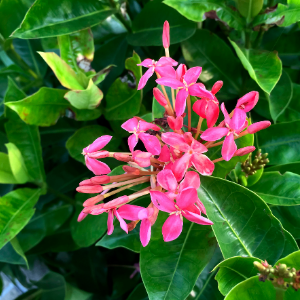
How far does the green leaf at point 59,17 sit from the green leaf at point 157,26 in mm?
84

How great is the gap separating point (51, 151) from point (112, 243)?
52cm

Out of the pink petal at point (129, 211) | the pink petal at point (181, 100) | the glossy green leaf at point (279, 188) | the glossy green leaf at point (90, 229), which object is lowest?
the glossy green leaf at point (90, 229)

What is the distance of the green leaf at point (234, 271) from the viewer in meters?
0.43

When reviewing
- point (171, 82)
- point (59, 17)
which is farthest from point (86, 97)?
point (171, 82)

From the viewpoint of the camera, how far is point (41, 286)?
0.96 meters

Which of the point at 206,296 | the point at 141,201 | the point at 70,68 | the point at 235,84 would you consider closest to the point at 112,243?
the point at 141,201

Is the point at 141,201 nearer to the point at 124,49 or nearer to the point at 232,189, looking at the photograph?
the point at 232,189

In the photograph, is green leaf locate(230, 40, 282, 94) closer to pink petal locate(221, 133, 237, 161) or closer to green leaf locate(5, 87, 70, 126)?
pink petal locate(221, 133, 237, 161)

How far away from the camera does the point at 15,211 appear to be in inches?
28.7

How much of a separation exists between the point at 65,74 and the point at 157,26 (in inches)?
10.9

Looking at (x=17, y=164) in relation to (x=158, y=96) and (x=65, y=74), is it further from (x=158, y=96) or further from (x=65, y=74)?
(x=158, y=96)

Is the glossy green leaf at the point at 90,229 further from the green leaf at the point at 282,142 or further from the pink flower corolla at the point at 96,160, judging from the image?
the green leaf at the point at 282,142

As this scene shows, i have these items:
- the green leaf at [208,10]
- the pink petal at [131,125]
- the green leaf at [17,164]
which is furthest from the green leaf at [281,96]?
the green leaf at [17,164]

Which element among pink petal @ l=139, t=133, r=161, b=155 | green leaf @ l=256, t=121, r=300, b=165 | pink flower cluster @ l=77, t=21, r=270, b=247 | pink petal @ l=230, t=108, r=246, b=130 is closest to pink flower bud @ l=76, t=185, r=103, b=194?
pink flower cluster @ l=77, t=21, r=270, b=247
